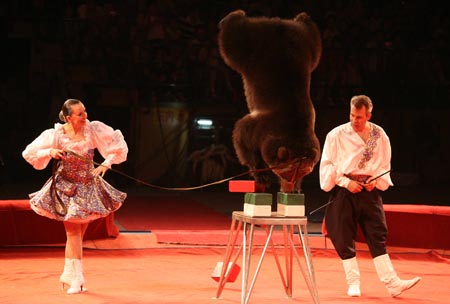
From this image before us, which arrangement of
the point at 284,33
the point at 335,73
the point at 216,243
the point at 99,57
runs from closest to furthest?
the point at 284,33 → the point at 216,243 → the point at 99,57 → the point at 335,73

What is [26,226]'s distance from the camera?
765 centimetres

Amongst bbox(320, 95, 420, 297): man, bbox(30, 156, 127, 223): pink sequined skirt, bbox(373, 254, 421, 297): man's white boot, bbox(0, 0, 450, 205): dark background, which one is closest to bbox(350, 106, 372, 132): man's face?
bbox(320, 95, 420, 297): man

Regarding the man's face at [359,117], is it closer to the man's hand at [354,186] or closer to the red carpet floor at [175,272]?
the man's hand at [354,186]

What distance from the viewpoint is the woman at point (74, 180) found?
18.1ft

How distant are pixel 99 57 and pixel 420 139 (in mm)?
6673

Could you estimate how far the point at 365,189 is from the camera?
564 cm

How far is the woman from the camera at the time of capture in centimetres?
553

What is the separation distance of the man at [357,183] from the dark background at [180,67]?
7.34 m

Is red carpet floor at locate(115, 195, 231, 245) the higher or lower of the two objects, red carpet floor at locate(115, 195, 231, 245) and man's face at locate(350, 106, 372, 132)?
the lower

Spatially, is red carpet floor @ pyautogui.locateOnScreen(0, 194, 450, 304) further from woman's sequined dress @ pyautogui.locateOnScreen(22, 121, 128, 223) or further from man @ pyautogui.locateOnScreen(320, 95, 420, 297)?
woman's sequined dress @ pyautogui.locateOnScreen(22, 121, 128, 223)

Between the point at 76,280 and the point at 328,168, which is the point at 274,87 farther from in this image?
the point at 76,280

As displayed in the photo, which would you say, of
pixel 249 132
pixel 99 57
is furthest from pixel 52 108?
pixel 249 132

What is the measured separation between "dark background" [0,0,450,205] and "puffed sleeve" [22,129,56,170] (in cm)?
783

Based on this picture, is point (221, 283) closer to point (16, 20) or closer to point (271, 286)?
point (271, 286)
